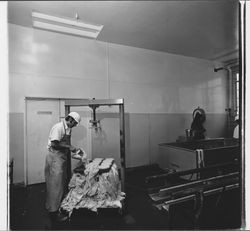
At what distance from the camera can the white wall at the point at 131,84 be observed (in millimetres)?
703

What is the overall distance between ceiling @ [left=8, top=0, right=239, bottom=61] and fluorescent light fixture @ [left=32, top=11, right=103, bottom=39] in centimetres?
3

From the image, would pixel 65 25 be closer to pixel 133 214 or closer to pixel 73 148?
pixel 73 148

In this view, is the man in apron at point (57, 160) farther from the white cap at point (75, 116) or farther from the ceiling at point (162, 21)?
the ceiling at point (162, 21)

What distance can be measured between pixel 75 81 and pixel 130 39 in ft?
1.43

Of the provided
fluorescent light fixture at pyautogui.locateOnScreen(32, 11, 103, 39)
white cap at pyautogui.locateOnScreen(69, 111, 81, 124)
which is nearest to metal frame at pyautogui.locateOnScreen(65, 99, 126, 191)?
white cap at pyautogui.locateOnScreen(69, 111, 81, 124)

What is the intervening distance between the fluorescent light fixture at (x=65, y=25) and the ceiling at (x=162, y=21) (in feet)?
0.09

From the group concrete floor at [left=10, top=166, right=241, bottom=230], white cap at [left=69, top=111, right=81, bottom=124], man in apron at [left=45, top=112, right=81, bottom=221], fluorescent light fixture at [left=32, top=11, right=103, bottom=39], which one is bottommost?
concrete floor at [left=10, top=166, right=241, bottom=230]

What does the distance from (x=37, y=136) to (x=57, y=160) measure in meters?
0.18

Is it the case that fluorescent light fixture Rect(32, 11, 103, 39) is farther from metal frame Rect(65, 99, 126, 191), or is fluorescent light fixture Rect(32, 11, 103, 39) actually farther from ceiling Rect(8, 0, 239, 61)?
metal frame Rect(65, 99, 126, 191)

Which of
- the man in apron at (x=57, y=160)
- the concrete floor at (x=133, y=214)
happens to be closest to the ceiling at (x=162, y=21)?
the man in apron at (x=57, y=160)

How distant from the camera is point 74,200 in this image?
865 millimetres

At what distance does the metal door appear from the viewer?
2.30 ft

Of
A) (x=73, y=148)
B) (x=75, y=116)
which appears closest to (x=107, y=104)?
(x=75, y=116)

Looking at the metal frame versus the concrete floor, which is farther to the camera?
the metal frame
